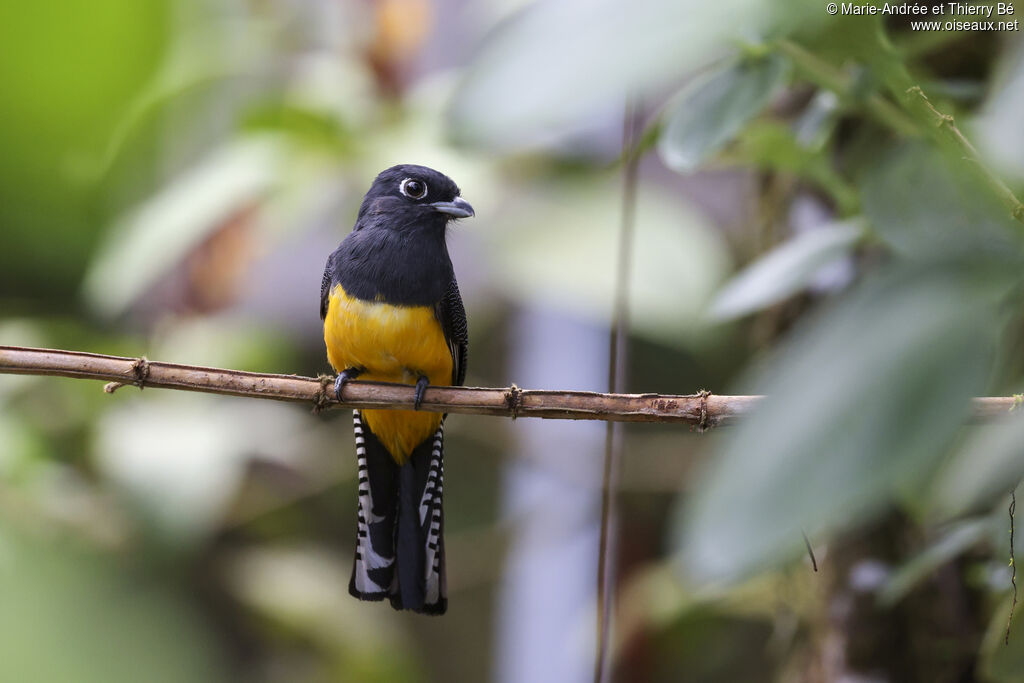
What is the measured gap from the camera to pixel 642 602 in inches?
101

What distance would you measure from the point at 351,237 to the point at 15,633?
2160 millimetres

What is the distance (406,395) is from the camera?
135 centimetres

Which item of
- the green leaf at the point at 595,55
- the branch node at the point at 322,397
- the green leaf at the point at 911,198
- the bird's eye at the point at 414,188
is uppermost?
the bird's eye at the point at 414,188

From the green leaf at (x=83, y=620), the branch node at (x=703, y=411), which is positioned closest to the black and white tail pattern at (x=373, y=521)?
the branch node at (x=703, y=411)

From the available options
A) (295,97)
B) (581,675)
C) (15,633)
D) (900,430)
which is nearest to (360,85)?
(295,97)

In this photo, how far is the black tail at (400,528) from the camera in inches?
59.4

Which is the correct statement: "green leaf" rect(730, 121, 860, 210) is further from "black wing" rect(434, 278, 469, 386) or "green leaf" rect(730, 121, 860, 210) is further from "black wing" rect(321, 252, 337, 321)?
"black wing" rect(321, 252, 337, 321)

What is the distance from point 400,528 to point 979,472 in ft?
2.99

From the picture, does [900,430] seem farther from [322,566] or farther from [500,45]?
[322,566]

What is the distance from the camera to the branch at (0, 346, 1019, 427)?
1091mm

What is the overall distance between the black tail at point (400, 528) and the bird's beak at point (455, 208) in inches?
16.7

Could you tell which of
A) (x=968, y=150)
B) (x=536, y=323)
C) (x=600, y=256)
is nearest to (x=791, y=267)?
(x=968, y=150)

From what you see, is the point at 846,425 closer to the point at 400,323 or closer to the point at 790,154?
the point at 790,154

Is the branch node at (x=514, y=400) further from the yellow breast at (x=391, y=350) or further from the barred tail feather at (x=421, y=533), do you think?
the yellow breast at (x=391, y=350)
